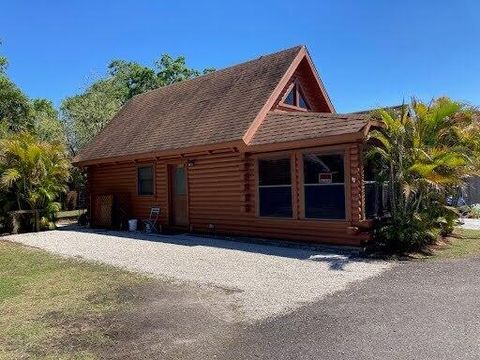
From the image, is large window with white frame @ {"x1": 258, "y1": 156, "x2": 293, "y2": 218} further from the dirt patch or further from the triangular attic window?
the dirt patch

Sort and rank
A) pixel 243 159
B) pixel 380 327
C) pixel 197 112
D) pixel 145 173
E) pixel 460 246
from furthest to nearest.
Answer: pixel 145 173, pixel 197 112, pixel 243 159, pixel 460 246, pixel 380 327

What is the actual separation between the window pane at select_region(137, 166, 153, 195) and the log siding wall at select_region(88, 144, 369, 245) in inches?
7.3

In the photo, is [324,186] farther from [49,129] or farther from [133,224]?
[49,129]

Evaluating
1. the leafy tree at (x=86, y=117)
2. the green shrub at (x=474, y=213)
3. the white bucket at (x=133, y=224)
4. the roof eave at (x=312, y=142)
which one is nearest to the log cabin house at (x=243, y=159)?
the roof eave at (x=312, y=142)

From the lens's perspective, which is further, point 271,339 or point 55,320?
point 55,320

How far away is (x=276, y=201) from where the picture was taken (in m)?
11.0

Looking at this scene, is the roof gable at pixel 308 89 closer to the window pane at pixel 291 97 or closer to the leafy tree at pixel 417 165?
the window pane at pixel 291 97

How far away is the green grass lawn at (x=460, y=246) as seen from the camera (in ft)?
28.6

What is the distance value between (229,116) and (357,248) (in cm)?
533

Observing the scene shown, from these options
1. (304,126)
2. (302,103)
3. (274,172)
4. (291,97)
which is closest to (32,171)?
(274,172)

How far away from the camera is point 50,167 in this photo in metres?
15.0

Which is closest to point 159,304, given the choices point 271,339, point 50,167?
point 271,339

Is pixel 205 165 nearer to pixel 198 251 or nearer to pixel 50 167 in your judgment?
pixel 198 251

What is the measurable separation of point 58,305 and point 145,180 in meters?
9.18
